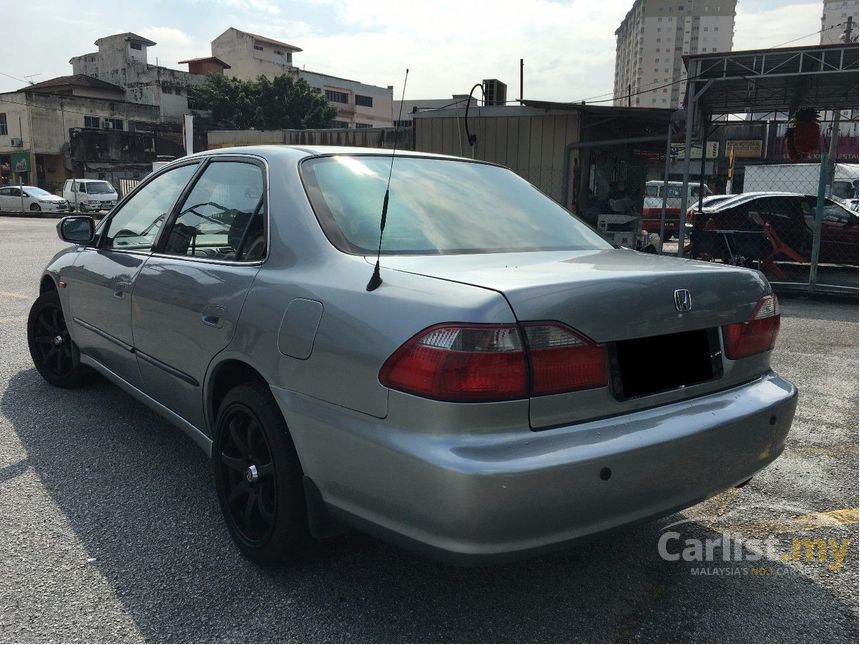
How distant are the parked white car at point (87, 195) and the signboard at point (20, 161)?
18725mm

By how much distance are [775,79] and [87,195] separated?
26.4m

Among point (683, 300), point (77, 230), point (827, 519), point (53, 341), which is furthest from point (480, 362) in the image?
point (53, 341)

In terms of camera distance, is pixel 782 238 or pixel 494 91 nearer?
pixel 782 238

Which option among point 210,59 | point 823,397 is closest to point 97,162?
point 210,59

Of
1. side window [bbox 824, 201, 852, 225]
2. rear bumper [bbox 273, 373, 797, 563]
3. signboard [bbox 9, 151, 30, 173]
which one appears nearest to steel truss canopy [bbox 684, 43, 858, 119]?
side window [bbox 824, 201, 852, 225]

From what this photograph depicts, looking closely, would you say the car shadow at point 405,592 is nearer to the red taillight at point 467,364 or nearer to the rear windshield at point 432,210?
the red taillight at point 467,364

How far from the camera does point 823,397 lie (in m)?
4.89

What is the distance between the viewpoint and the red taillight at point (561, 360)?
1.92m

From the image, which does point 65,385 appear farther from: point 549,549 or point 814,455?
point 814,455

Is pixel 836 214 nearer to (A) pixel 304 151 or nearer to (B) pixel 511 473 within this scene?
(A) pixel 304 151

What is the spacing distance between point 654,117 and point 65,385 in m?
12.5

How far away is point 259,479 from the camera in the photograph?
2461mm

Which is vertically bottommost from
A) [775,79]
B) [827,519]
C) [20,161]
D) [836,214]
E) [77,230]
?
[827,519]

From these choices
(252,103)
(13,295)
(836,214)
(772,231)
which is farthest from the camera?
(252,103)
